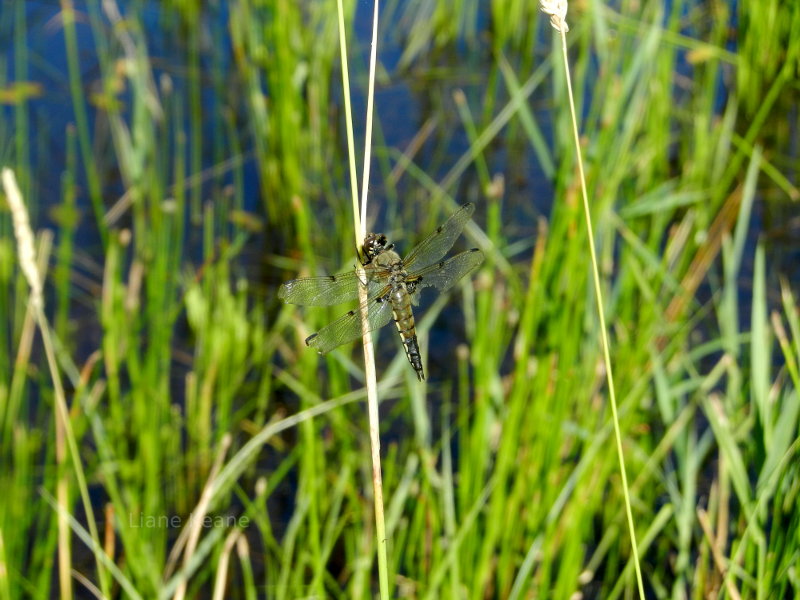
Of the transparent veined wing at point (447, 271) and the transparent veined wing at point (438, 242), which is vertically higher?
the transparent veined wing at point (438, 242)

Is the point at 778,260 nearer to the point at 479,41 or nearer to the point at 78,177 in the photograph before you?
the point at 479,41

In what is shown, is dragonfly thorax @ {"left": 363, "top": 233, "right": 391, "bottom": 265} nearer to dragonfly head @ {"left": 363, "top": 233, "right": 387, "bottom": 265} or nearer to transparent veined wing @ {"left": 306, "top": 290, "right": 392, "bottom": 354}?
dragonfly head @ {"left": 363, "top": 233, "right": 387, "bottom": 265}

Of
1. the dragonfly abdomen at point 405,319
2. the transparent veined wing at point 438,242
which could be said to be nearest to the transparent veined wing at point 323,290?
the dragonfly abdomen at point 405,319

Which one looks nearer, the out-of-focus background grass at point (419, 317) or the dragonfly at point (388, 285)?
the dragonfly at point (388, 285)

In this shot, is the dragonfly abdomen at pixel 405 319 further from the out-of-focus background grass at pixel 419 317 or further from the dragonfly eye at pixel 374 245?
the out-of-focus background grass at pixel 419 317

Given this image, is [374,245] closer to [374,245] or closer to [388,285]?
[374,245]

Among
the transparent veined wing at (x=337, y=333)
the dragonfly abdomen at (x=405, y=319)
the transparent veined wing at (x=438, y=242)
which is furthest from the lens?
the transparent veined wing at (x=438, y=242)

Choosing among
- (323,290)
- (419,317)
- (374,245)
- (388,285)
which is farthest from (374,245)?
(419,317)

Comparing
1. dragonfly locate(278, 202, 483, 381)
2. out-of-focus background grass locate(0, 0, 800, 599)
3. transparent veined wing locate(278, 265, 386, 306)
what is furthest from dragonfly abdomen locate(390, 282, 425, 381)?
out-of-focus background grass locate(0, 0, 800, 599)
